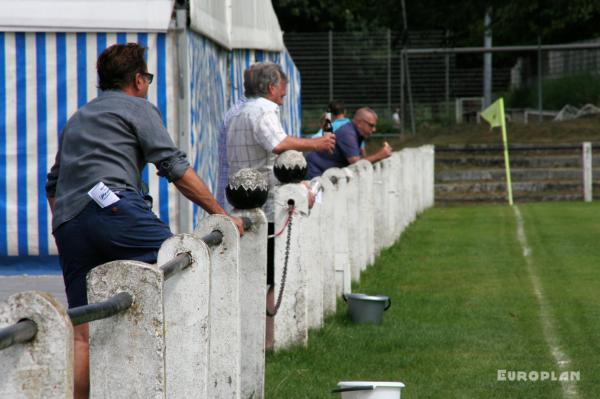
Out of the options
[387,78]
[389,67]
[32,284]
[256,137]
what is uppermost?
[389,67]

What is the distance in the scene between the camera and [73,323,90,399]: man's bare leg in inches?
215

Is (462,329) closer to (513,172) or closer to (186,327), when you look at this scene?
(186,327)

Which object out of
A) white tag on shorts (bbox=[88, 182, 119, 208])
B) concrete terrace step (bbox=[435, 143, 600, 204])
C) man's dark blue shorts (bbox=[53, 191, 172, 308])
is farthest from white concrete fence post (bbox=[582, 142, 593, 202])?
white tag on shorts (bbox=[88, 182, 119, 208])

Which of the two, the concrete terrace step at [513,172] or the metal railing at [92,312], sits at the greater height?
the metal railing at [92,312]

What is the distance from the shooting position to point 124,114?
6.14 m

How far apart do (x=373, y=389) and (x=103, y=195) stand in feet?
5.02

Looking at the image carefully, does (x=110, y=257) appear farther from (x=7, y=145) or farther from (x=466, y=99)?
(x=466, y=99)

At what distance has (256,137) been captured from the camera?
871cm

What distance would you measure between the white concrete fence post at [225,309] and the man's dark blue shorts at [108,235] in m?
0.35

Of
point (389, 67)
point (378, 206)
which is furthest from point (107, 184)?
point (389, 67)

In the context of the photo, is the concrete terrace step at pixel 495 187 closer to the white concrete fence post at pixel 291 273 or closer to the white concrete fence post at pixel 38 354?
the white concrete fence post at pixel 291 273

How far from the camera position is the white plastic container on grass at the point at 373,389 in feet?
19.5

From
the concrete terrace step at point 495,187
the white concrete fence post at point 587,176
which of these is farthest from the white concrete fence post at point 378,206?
the concrete terrace step at point 495,187

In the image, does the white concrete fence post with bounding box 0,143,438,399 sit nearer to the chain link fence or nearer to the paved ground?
the paved ground
